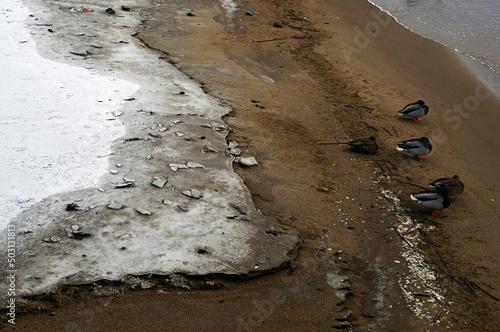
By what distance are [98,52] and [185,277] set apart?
21.0 ft

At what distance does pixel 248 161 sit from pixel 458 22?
11436 mm

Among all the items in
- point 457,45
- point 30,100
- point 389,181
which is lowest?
point 30,100

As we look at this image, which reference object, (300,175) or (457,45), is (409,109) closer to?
(300,175)

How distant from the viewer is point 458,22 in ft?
47.0

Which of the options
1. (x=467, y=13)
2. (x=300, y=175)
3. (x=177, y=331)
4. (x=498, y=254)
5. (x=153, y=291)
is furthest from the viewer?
(x=467, y=13)

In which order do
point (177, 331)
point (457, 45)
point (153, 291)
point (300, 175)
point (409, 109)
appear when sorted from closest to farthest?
point (177, 331)
point (153, 291)
point (300, 175)
point (409, 109)
point (457, 45)

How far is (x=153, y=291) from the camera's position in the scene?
168 inches

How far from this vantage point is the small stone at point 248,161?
6.46m

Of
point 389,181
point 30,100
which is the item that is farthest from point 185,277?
point 30,100

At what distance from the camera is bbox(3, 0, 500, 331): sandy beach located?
168 inches

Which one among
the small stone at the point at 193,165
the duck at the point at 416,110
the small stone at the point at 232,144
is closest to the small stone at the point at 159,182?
the small stone at the point at 193,165

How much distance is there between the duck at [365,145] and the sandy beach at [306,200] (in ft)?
0.41

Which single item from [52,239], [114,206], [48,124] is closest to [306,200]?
[114,206]

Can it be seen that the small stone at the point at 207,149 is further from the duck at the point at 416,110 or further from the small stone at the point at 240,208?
the duck at the point at 416,110
